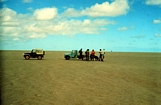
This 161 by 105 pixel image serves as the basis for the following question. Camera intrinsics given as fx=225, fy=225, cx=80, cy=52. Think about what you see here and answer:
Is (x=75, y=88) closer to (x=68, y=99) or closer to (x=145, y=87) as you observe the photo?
(x=68, y=99)

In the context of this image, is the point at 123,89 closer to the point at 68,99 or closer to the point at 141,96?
the point at 141,96

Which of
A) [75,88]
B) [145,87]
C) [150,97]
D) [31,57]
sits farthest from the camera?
[31,57]

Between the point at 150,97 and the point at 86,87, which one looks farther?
the point at 86,87

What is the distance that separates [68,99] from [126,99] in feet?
7.58

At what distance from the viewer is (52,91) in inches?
385

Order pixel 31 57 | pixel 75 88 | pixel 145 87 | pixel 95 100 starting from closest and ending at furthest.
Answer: pixel 95 100 < pixel 75 88 < pixel 145 87 < pixel 31 57

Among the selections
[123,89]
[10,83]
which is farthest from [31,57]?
[123,89]

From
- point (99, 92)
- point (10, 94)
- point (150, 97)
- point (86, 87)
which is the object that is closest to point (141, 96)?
point (150, 97)

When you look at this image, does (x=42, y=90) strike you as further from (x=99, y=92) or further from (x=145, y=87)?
(x=145, y=87)

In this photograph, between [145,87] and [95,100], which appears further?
[145,87]

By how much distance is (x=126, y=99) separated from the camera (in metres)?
8.92

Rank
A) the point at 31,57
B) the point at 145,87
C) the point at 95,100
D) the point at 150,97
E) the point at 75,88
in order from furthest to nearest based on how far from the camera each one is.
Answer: the point at 31,57, the point at 145,87, the point at 75,88, the point at 150,97, the point at 95,100

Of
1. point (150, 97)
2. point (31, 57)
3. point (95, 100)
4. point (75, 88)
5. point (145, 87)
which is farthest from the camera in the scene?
point (31, 57)

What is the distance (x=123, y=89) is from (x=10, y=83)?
5.52 metres
